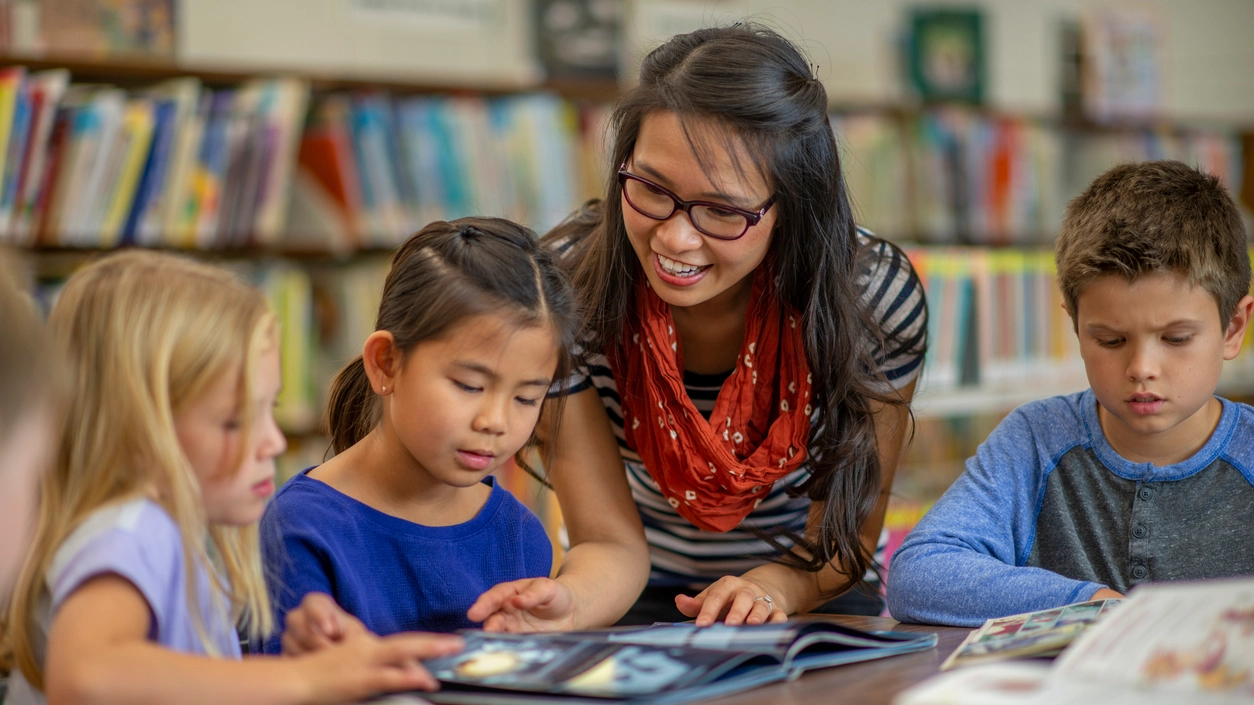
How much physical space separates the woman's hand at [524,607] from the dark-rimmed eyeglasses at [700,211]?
0.39 m

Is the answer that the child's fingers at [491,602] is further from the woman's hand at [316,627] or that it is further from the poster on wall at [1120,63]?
the poster on wall at [1120,63]

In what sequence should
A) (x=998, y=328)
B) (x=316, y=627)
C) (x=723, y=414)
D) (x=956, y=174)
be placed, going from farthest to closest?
1. (x=956, y=174)
2. (x=998, y=328)
3. (x=723, y=414)
4. (x=316, y=627)

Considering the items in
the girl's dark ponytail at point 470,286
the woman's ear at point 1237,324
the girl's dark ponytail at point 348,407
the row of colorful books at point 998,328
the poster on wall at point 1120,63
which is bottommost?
the row of colorful books at point 998,328

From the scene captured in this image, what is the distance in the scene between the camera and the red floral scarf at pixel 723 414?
4.40 ft

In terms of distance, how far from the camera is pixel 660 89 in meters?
1.27

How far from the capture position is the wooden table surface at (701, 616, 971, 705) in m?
0.81

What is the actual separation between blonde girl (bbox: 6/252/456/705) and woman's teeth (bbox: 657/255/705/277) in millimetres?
464

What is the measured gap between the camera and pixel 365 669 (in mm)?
759

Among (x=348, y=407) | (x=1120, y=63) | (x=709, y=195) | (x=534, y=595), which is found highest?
(x=1120, y=63)

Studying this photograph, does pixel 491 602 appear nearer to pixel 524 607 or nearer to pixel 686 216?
pixel 524 607

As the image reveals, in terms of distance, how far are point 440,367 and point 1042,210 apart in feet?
11.0

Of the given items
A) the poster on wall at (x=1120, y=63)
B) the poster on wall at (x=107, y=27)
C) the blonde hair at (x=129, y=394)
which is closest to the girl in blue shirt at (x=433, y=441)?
the blonde hair at (x=129, y=394)

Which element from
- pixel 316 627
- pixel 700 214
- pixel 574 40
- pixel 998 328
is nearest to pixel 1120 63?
pixel 998 328

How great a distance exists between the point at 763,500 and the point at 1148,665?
2.34ft
